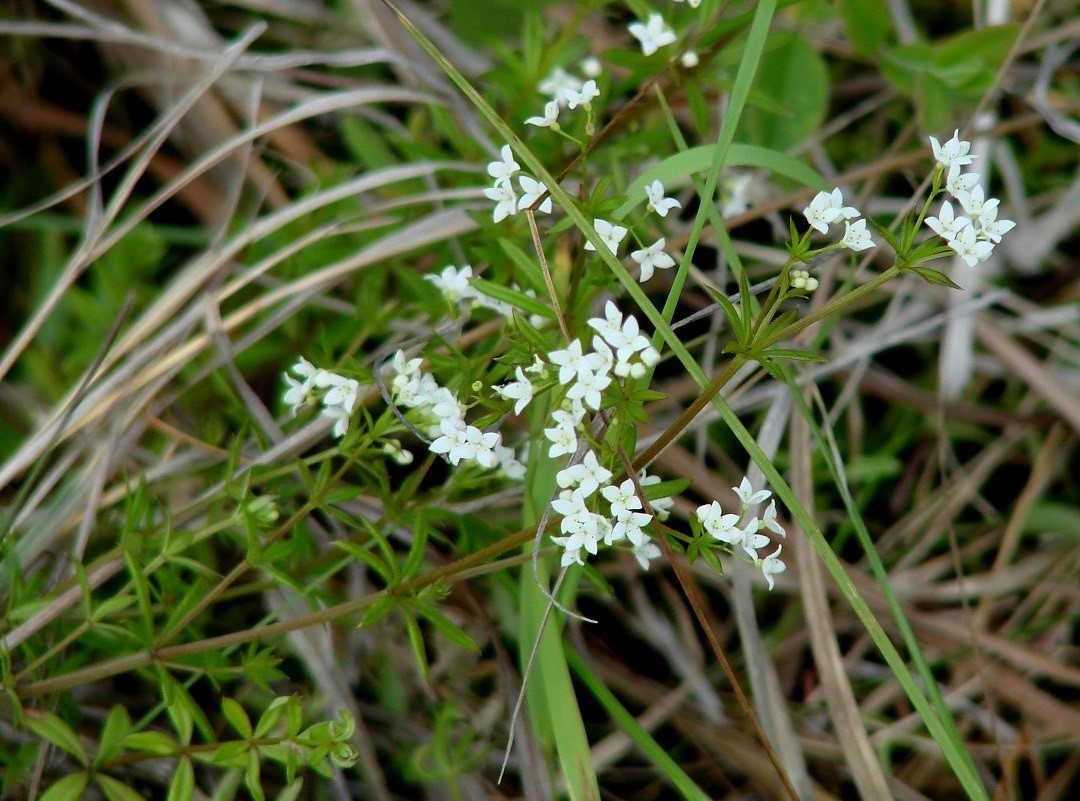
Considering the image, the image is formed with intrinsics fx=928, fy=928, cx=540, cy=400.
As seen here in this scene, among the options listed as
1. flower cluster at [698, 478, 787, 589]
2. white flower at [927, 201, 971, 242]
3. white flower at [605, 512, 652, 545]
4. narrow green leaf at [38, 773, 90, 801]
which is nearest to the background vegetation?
narrow green leaf at [38, 773, 90, 801]

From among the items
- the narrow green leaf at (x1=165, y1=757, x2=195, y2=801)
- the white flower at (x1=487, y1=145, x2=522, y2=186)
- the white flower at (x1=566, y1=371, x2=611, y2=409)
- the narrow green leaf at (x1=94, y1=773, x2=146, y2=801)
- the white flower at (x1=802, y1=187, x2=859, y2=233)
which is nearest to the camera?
the white flower at (x1=566, y1=371, x2=611, y2=409)

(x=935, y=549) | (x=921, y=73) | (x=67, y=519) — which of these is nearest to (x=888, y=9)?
(x=921, y=73)

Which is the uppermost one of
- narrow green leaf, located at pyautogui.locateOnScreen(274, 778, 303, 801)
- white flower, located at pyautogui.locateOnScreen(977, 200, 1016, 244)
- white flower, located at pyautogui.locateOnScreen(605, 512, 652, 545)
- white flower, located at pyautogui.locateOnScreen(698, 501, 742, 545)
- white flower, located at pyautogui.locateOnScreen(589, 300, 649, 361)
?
white flower, located at pyautogui.locateOnScreen(589, 300, 649, 361)

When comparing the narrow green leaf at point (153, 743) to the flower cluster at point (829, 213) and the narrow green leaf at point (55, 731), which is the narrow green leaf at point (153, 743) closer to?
the narrow green leaf at point (55, 731)

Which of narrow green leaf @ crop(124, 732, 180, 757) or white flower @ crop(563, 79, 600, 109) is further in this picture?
narrow green leaf @ crop(124, 732, 180, 757)

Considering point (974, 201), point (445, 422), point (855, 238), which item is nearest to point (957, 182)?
point (974, 201)

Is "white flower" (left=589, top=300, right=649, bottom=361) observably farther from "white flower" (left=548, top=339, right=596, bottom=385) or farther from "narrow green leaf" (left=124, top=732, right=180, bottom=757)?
"narrow green leaf" (left=124, top=732, right=180, bottom=757)
